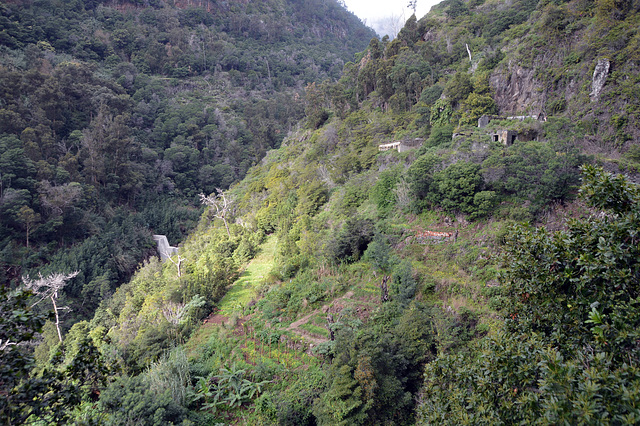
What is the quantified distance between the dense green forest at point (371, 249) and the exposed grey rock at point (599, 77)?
0.07m

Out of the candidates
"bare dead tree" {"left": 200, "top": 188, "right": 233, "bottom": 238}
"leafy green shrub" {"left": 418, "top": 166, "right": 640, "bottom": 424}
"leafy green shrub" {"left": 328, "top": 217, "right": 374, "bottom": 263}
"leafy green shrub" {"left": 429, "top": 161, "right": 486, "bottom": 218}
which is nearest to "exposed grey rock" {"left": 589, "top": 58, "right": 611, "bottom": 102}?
"leafy green shrub" {"left": 429, "top": 161, "right": 486, "bottom": 218}

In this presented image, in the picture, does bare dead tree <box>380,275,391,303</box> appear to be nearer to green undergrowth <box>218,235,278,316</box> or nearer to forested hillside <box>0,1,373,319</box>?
green undergrowth <box>218,235,278,316</box>

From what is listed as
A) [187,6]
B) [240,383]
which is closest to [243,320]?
[240,383]

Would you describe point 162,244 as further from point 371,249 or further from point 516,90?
point 516,90

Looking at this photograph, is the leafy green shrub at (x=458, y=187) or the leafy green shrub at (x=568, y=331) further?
the leafy green shrub at (x=458, y=187)

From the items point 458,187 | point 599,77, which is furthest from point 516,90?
point 458,187

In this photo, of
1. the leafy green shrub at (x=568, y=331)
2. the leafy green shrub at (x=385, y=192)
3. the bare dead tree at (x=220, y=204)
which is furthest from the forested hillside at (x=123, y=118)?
the leafy green shrub at (x=568, y=331)

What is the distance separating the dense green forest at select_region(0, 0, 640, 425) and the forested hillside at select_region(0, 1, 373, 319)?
0.32 m

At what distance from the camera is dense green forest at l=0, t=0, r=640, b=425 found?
3.61 m

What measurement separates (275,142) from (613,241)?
48312 mm

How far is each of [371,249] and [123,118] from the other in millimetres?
36891

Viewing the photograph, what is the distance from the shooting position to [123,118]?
122 feet

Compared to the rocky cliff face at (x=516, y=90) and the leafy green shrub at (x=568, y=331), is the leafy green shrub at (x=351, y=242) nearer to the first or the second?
the leafy green shrub at (x=568, y=331)

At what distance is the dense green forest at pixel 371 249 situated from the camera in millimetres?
3611
